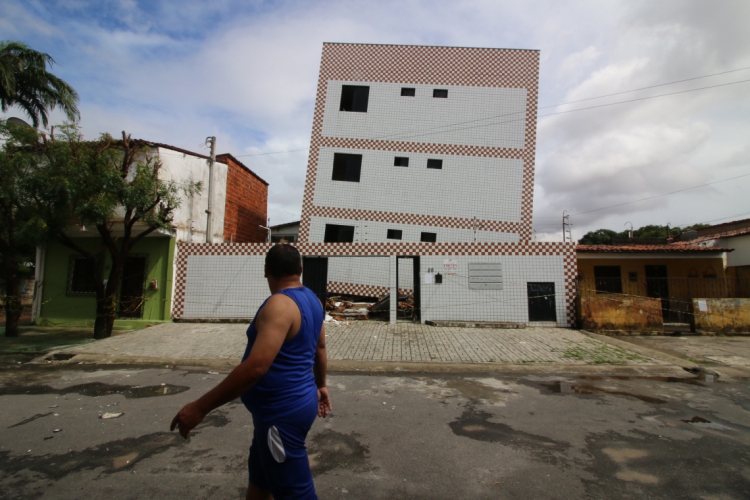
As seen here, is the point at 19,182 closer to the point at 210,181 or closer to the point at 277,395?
the point at 210,181

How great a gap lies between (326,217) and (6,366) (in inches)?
426

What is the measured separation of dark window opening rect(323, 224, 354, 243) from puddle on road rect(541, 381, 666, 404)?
11250 millimetres

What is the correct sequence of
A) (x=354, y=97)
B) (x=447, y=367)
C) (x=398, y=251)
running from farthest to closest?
(x=354, y=97) → (x=398, y=251) → (x=447, y=367)

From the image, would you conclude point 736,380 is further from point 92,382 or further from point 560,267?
point 92,382

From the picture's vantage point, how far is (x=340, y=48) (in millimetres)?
17938

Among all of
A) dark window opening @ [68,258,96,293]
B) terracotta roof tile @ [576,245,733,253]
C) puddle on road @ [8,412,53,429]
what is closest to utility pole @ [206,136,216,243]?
dark window opening @ [68,258,96,293]

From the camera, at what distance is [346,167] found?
17.2 metres

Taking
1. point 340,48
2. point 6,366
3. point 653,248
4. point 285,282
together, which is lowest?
point 6,366

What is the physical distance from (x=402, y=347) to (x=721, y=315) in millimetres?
9282

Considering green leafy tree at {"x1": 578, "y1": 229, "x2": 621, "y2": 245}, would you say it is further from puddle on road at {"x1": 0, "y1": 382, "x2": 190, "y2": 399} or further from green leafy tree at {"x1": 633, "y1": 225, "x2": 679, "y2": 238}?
puddle on road at {"x1": 0, "y1": 382, "x2": 190, "y2": 399}

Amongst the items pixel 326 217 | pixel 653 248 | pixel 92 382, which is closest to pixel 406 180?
pixel 326 217

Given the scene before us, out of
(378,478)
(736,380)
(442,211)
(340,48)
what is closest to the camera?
(378,478)

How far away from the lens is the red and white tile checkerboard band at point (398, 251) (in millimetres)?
11844

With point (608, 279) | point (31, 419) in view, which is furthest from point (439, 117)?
point (31, 419)
